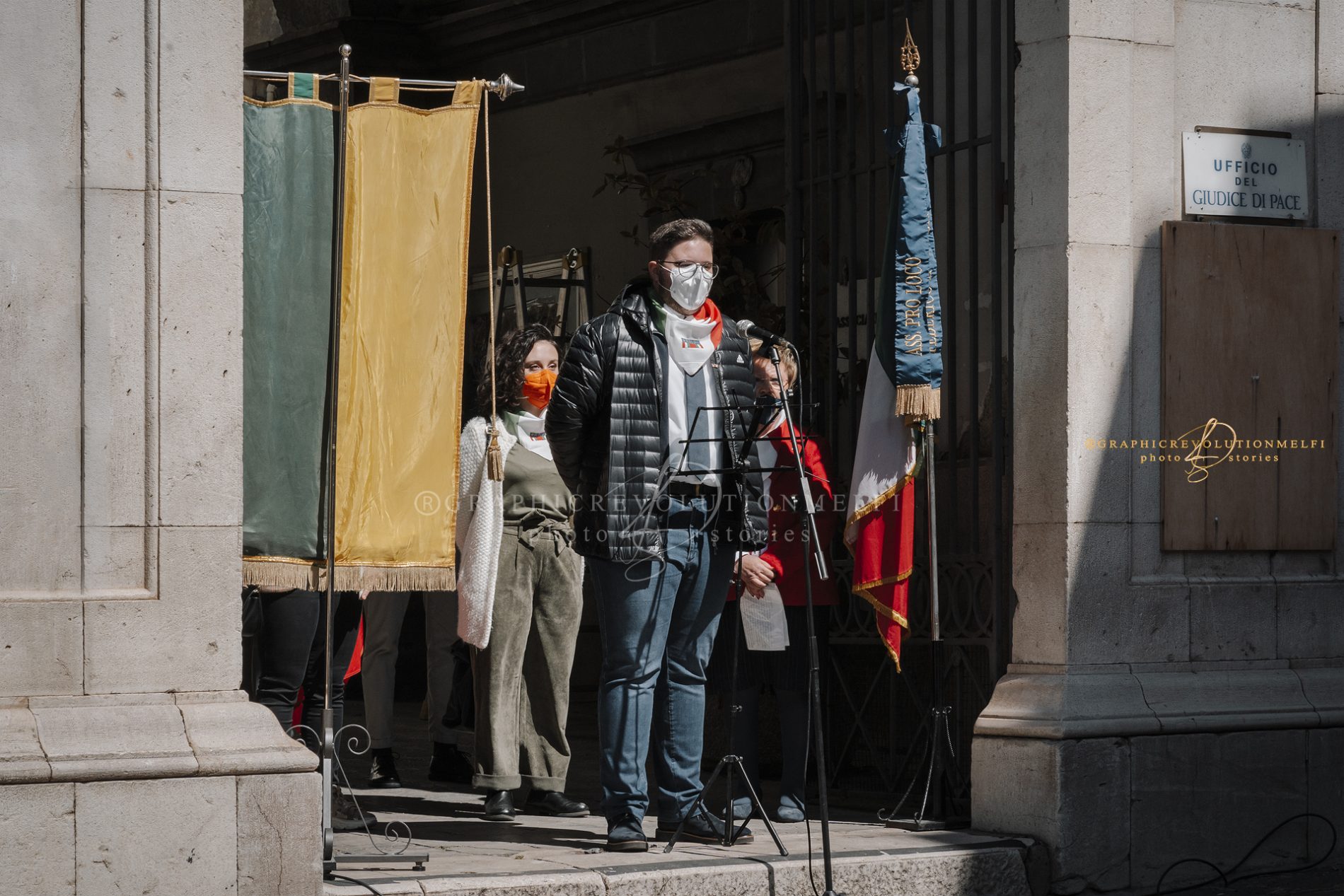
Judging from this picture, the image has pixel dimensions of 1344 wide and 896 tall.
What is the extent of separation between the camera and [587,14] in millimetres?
12227

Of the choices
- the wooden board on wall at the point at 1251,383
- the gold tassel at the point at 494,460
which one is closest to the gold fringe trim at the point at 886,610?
the wooden board on wall at the point at 1251,383

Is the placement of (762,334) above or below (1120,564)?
above

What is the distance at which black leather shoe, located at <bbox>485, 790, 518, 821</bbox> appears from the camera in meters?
7.24

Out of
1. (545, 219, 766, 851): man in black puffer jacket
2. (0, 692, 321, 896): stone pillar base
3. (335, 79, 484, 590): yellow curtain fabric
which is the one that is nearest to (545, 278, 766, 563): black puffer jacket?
(545, 219, 766, 851): man in black puffer jacket

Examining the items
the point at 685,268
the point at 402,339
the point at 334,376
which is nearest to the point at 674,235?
the point at 685,268

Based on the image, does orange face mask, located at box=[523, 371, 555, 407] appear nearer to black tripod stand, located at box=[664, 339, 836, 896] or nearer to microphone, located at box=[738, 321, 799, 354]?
microphone, located at box=[738, 321, 799, 354]

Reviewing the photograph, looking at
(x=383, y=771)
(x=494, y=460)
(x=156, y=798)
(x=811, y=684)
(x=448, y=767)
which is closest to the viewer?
(x=156, y=798)

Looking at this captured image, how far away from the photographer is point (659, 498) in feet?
20.4

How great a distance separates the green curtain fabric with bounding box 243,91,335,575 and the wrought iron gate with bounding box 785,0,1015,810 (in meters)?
2.54

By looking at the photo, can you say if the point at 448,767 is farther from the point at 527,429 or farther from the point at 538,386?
the point at 538,386

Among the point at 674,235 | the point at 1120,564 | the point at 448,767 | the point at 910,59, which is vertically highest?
the point at 910,59

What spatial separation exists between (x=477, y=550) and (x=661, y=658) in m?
1.21

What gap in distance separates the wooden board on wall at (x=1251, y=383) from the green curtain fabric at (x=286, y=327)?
3.11 m

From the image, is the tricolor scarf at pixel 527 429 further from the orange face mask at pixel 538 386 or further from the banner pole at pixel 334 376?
the banner pole at pixel 334 376
